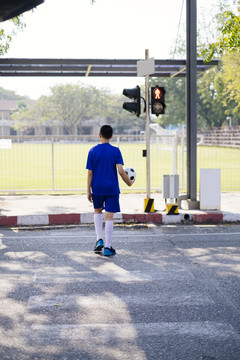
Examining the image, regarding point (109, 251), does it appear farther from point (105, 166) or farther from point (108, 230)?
point (105, 166)

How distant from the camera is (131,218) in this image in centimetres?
1058

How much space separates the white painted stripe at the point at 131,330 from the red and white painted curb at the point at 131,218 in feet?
19.6

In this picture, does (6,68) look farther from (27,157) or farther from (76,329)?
(76,329)

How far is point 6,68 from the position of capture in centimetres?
1266

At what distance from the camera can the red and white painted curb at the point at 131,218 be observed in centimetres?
1038

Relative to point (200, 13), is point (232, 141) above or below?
below

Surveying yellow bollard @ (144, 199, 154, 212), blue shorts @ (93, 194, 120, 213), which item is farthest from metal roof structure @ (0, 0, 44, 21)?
yellow bollard @ (144, 199, 154, 212)

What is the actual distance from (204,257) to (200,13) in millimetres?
71037

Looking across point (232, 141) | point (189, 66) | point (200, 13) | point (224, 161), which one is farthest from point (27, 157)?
point (200, 13)

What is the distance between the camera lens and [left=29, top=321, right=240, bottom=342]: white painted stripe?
4.27 metres

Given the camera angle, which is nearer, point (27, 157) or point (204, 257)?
point (204, 257)

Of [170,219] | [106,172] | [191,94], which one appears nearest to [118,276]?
[106,172]

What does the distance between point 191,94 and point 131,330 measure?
25.5 ft

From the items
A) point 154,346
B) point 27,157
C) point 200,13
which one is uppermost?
point 200,13
